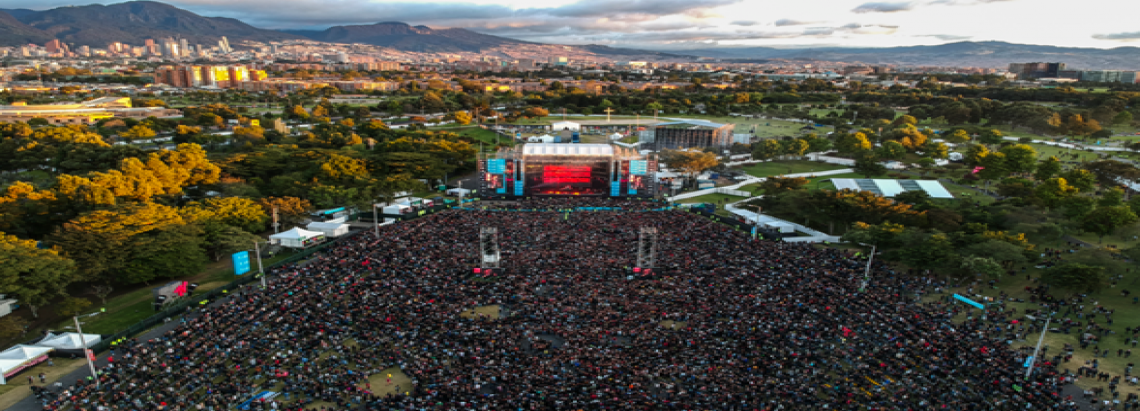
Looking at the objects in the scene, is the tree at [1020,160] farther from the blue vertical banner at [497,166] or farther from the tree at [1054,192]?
the blue vertical banner at [497,166]

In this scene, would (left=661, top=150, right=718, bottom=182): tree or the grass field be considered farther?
(left=661, top=150, right=718, bottom=182): tree

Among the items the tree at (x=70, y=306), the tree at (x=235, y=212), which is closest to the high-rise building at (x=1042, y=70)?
the tree at (x=235, y=212)

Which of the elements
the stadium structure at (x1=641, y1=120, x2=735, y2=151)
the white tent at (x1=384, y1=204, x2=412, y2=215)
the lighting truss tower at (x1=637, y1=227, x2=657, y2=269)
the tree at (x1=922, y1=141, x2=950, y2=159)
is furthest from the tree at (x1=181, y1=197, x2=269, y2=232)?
the tree at (x1=922, y1=141, x2=950, y2=159)

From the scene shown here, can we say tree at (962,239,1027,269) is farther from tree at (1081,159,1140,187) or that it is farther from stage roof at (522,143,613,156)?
tree at (1081,159,1140,187)

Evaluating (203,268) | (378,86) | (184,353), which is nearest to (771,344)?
(184,353)

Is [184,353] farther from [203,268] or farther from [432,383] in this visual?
[203,268]

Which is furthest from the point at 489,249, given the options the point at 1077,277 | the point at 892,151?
the point at 892,151
